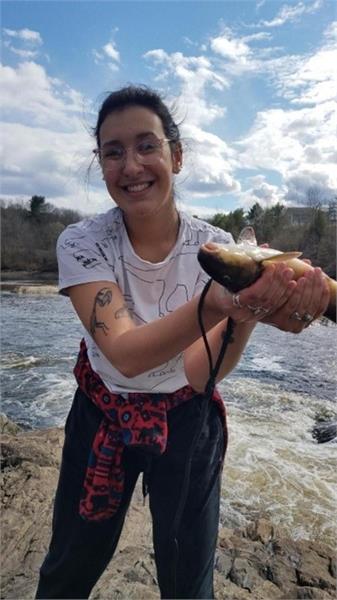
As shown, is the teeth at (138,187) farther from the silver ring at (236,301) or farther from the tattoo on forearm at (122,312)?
the silver ring at (236,301)

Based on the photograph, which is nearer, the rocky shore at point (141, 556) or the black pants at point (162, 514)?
the black pants at point (162, 514)

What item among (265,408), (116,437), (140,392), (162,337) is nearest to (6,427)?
(265,408)

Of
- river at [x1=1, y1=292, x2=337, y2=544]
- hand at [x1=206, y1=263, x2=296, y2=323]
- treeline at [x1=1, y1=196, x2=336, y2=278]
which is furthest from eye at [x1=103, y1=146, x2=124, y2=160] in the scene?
treeline at [x1=1, y1=196, x2=336, y2=278]

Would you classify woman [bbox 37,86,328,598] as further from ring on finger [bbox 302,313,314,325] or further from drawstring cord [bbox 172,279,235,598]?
ring on finger [bbox 302,313,314,325]

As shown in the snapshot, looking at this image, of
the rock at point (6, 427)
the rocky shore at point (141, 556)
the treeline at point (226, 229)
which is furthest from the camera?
the treeline at point (226, 229)

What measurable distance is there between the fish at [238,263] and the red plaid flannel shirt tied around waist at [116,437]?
31.0 inches

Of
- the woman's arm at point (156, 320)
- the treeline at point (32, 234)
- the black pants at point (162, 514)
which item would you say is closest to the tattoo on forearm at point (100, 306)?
the woman's arm at point (156, 320)

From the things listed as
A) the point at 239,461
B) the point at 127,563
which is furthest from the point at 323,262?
the point at 127,563

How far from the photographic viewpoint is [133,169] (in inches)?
82.1

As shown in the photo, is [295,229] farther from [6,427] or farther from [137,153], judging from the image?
[137,153]

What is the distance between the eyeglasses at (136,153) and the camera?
6.98ft

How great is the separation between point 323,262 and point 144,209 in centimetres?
3837

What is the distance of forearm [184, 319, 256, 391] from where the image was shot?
206 cm

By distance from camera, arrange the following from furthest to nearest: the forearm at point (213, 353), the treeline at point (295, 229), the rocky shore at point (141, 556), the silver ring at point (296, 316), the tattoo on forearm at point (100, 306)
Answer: the treeline at point (295, 229) → the rocky shore at point (141, 556) → the forearm at point (213, 353) → the tattoo on forearm at point (100, 306) → the silver ring at point (296, 316)
